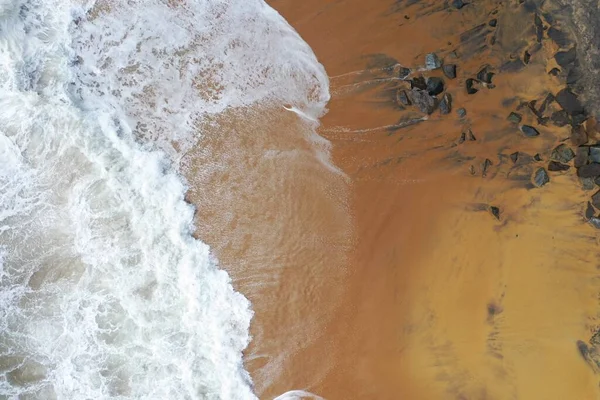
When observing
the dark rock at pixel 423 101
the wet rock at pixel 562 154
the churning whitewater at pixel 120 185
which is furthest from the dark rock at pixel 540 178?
the churning whitewater at pixel 120 185

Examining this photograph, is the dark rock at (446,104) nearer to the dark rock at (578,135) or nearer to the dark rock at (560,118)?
the dark rock at (560,118)

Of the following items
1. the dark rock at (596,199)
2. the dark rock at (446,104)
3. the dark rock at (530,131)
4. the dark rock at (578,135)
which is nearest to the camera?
the dark rock at (596,199)

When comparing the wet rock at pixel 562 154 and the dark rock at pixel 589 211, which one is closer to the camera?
the dark rock at pixel 589 211

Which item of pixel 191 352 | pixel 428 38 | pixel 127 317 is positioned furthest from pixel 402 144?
pixel 127 317

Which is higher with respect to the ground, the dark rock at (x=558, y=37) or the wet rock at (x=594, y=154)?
the dark rock at (x=558, y=37)

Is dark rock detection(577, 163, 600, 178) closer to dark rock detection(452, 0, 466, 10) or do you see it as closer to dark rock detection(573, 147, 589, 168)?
dark rock detection(573, 147, 589, 168)

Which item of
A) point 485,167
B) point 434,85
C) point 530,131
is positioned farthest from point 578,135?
point 434,85
